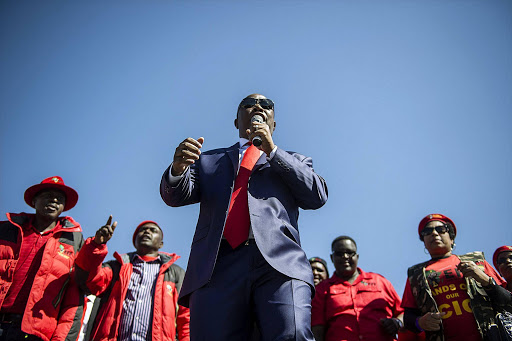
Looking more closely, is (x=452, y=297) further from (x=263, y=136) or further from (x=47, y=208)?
A: (x=47, y=208)

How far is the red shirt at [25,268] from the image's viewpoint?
14.7ft

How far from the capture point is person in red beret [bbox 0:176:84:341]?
4441 millimetres

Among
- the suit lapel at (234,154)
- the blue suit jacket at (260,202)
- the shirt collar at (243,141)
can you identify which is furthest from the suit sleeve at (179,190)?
the shirt collar at (243,141)

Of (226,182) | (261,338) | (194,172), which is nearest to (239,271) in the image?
(261,338)

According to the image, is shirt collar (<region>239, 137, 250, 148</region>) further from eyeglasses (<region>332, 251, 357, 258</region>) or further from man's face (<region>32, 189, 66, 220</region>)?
eyeglasses (<region>332, 251, 357, 258</region>)

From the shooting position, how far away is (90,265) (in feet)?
15.8

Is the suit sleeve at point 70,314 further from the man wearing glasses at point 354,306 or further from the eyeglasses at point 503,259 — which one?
the eyeglasses at point 503,259

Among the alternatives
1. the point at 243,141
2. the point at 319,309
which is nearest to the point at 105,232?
the point at 243,141

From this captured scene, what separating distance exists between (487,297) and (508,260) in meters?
0.91

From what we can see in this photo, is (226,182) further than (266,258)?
Yes

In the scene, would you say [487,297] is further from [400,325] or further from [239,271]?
[239,271]

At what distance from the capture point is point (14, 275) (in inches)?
182

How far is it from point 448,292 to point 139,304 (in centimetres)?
351

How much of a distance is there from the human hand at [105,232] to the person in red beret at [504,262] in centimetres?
438
